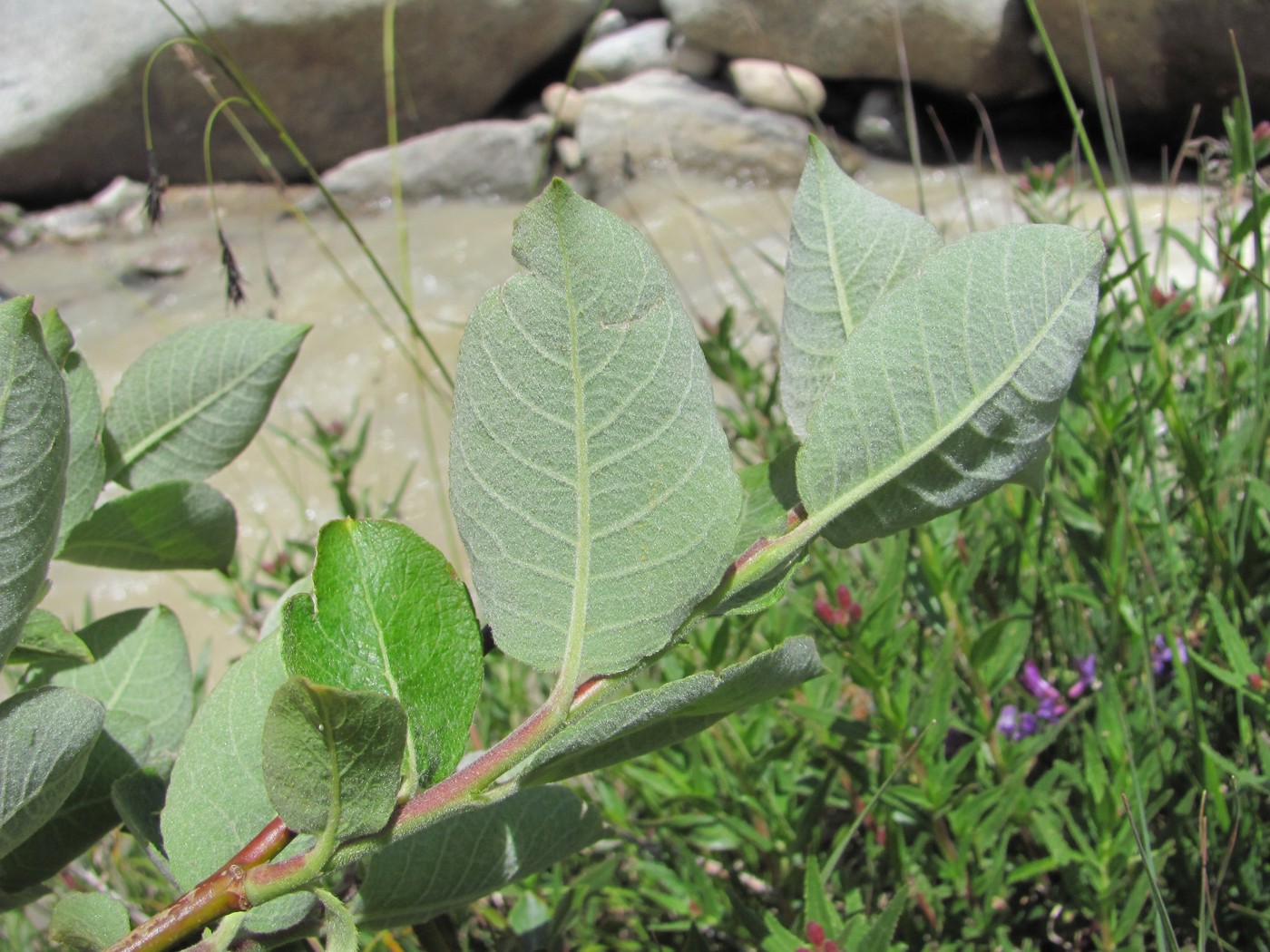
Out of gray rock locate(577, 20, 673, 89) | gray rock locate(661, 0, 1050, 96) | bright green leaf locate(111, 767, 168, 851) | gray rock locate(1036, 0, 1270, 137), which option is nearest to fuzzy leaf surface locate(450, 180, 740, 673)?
bright green leaf locate(111, 767, 168, 851)

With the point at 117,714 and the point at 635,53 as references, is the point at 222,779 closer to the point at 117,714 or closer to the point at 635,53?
the point at 117,714

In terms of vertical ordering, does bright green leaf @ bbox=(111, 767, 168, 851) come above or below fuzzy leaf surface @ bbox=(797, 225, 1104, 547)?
below

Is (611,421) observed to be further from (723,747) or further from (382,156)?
(382,156)

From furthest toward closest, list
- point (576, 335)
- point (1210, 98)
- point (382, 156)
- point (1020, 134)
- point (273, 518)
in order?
point (382, 156), point (1020, 134), point (1210, 98), point (273, 518), point (576, 335)

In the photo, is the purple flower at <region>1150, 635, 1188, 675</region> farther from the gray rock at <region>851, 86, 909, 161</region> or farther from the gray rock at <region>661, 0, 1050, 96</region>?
the gray rock at <region>851, 86, 909, 161</region>

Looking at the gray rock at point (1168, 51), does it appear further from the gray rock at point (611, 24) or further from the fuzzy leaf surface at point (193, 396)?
the fuzzy leaf surface at point (193, 396)

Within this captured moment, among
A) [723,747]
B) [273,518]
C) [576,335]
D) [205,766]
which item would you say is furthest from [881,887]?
[273,518]
